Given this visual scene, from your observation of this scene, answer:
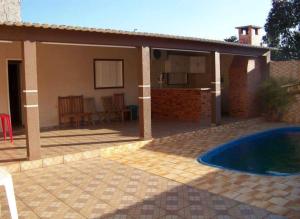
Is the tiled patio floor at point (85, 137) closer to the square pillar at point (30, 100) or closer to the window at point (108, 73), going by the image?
the square pillar at point (30, 100)

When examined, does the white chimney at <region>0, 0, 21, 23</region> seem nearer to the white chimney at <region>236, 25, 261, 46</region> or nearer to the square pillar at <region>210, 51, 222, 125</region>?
the square pillar at <region>210, 51, 222, 125</region>

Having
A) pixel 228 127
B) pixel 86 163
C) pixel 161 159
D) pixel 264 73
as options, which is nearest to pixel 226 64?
pixel 264 73

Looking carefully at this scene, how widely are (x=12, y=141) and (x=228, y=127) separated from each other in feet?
24.8

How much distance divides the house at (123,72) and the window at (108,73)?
40 mm

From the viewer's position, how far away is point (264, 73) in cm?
1547

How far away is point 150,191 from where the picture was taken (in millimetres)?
6137

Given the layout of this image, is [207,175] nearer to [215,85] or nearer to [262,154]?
[262,154]

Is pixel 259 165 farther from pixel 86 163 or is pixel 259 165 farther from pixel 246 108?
pixel 246 108

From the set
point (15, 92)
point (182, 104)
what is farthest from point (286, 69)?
point (15, 92)

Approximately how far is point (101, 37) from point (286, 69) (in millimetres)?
9238

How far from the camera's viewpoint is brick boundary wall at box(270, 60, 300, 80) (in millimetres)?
14578

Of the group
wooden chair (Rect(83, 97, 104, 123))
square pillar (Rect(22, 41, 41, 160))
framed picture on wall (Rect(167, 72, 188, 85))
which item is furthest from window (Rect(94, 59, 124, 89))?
square pillar (Rect(22, 41, 41, 160))

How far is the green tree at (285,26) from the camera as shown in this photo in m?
25.7

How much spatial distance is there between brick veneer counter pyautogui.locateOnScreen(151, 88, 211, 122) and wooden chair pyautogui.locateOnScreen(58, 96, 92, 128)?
10.9 ft
